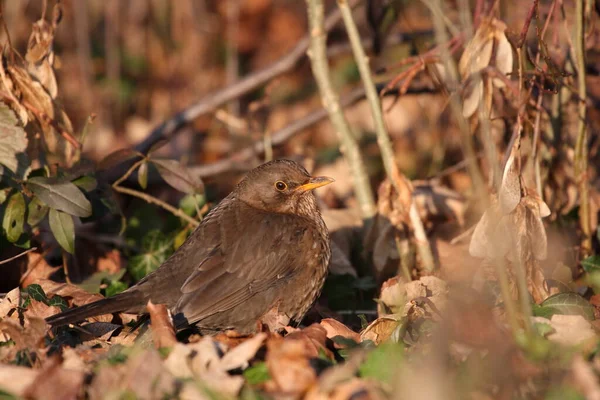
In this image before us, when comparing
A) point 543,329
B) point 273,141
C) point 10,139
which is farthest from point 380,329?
point 273,141

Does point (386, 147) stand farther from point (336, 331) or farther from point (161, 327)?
point (161, 327)

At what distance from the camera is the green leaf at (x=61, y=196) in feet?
16.3

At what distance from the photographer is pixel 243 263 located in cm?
494

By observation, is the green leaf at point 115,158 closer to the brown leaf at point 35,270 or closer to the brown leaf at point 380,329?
the brown leaf at point 35,270

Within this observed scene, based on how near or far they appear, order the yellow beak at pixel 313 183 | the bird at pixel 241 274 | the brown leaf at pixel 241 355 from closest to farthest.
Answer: the brown leaf at pixel 241 355 → the bird at pixel 241 274 → the yellow beak at pixel 313 183

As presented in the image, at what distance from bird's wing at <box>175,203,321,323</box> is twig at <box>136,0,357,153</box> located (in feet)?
6.59

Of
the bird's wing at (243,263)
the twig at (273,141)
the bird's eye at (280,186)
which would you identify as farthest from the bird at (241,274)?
the twig at (273,141)

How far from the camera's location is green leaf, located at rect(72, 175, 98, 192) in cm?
526

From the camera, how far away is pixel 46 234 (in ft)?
19.6

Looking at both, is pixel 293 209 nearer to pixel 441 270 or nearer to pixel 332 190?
pixel 441 270

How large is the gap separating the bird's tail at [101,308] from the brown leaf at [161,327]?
0.39m

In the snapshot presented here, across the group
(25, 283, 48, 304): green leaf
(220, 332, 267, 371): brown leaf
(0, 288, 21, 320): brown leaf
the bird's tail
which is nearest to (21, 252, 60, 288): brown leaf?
(25, 283, 48, 304): green leaf

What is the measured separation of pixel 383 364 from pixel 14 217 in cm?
267

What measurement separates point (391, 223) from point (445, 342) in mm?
2369
